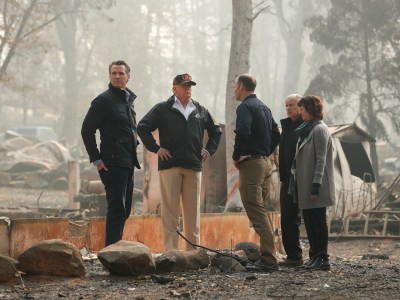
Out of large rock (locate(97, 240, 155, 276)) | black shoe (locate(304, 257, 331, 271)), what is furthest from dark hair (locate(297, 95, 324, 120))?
large rock (locate(97, 240, 155, 276))

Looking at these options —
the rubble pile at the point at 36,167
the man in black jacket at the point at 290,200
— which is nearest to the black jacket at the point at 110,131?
the man in black jacket at the point at 290,200

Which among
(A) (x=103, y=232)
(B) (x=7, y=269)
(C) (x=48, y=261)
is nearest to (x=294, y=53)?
(A) (x=103, y=232)

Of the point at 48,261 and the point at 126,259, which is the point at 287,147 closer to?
the point at 126,259

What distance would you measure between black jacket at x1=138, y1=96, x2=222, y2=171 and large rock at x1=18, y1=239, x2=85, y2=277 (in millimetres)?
1527

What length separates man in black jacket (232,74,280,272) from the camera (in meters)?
7.61

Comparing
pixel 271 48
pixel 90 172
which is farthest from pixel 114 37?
pixel 90 172

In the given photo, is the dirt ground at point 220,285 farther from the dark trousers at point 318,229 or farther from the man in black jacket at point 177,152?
the man in black jacket at point 177,152

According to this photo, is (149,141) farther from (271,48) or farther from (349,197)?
(271,48)

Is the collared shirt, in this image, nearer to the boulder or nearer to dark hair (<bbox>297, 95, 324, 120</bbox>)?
dark hair (<bbox>297, 95, 324, 120</bbox>)

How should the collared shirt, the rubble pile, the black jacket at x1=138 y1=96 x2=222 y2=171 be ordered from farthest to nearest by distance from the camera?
the rubble pile < the collared shirt < the black jacket at x1=138 y1=96 x2=222 y2=171

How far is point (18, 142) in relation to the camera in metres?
38.0

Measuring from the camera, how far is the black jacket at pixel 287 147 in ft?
26.9

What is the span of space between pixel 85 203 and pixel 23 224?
968cm

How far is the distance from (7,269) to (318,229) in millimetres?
3193
